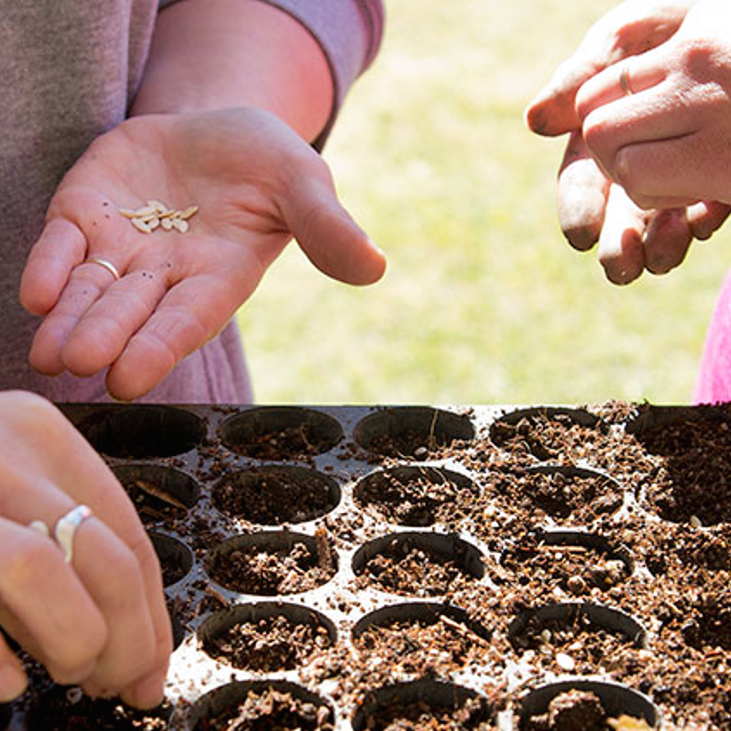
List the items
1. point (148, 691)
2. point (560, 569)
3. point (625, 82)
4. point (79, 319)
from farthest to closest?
point (625, 82) → point (79, 319) → point (560, 569) → point (148, 691)

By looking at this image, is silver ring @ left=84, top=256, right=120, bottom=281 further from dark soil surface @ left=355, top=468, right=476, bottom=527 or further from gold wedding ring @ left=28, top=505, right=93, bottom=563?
gold wedding ring @ left=28, top=505, right=93, bottom=563

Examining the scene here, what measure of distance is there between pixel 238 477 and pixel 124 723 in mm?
395

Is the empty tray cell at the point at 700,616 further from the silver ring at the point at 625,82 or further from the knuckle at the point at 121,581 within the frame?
the silver ring at the point at 625,82

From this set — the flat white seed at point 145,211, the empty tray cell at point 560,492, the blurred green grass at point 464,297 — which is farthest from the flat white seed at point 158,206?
the blurred green grass at point 464,297

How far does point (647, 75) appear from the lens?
137cm

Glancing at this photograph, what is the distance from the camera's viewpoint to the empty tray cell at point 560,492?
4.18ft

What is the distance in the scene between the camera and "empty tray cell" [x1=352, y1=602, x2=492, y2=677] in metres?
1.03

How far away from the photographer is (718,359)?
156 cm

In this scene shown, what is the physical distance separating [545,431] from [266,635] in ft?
1.58

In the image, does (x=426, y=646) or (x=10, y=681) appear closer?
(x=10, y=681)

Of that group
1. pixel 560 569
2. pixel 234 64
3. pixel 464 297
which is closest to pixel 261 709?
pixel 560 569

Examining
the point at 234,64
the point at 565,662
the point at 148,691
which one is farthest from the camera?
the point at 234,64

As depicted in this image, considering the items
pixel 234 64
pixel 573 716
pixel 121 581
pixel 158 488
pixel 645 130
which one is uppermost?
pixel 234 64

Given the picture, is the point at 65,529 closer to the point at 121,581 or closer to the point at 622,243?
the point at 121,581
